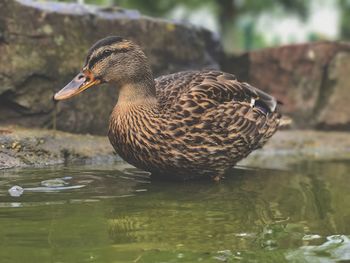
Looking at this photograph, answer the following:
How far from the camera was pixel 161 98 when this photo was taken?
15.4 ft

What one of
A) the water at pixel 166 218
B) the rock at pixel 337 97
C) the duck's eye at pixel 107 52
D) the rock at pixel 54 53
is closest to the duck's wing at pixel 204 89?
the duck's eye at pixel 107 52

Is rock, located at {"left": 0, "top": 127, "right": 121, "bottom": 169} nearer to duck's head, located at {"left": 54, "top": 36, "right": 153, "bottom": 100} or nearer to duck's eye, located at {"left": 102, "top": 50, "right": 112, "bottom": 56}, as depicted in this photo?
duck's head, located at {"left": 54, "top": 36, "right": 153, "bottom": 100}

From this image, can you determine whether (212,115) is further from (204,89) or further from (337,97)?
(337,97)

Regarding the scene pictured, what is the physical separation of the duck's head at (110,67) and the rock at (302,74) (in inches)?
148

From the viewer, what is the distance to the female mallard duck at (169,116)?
4488 millimetres

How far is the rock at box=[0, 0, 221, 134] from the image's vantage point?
584 cm

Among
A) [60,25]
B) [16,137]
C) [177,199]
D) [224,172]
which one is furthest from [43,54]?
[177,199]

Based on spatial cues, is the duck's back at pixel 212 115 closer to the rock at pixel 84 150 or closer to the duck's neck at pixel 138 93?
the duck's neck at pixel 138 93

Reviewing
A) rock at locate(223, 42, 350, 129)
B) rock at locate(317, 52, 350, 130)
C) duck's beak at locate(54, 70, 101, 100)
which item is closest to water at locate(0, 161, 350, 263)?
duck's beak at locate(54, 70, 101, 100)

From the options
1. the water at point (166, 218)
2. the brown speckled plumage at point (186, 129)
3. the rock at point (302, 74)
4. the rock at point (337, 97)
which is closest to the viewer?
the water at point (166, 218)

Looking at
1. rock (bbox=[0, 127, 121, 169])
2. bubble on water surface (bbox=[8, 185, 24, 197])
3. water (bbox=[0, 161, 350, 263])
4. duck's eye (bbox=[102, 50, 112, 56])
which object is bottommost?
water (bbox=[0, 161, 350, 263])

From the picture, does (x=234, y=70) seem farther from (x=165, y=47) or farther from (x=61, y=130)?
(x=61, y=130)

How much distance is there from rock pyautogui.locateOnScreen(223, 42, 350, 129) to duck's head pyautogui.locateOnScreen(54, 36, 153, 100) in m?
3.77

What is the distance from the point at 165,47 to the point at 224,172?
2.44 metres
